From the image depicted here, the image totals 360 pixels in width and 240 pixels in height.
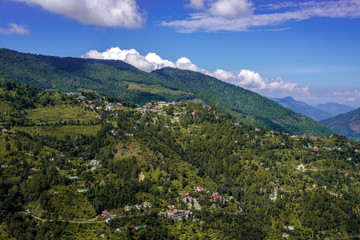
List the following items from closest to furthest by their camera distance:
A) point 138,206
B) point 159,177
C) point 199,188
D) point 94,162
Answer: point 138,206 < point 199,188 < point 159,177 < point 94,162

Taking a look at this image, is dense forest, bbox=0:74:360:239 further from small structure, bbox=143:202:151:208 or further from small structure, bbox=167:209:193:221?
small structure, bbox=167:209:193:221

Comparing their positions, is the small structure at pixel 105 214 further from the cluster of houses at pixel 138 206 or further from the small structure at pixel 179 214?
the small structure at pixel 179 214

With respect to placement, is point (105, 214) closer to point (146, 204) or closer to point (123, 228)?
point (123, 228)

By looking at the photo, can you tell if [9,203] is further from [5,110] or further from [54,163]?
[5,110]

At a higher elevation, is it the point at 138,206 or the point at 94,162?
the point at 94,162

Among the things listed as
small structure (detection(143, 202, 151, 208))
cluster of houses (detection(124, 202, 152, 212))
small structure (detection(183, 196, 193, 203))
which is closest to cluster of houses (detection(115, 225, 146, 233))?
cluster of houses (detection(124, 202, 152, 212))

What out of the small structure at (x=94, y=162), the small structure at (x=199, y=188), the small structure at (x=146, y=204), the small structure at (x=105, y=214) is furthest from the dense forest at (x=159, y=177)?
the small structure at (x=94, y=162)

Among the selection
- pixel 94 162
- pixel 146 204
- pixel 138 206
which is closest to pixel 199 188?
pixel 146 204

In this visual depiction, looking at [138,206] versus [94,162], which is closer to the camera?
[138,206]

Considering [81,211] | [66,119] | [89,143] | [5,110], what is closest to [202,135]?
[89,143]
